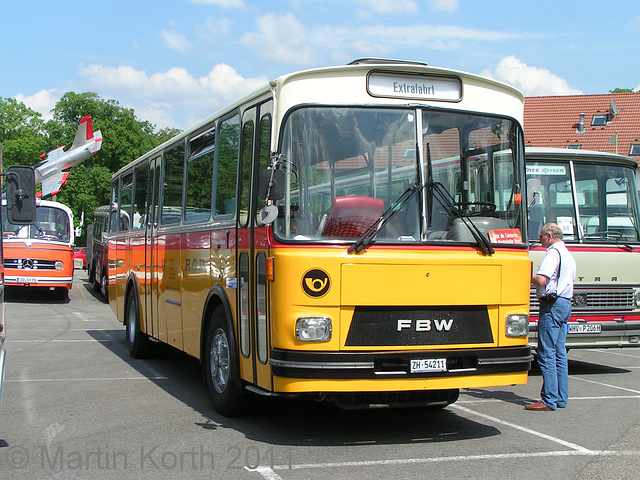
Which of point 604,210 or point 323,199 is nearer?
point 323,199

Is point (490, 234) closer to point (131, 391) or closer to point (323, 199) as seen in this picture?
point (323, 199)

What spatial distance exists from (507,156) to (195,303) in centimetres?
373

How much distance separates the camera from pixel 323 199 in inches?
253

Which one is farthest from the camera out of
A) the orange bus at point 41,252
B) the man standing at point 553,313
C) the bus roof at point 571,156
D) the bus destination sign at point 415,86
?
the orange bus at point 41,252

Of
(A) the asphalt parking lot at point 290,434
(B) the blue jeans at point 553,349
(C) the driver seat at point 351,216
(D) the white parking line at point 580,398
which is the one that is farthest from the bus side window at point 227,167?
(B) the blue jeans at point 553,349

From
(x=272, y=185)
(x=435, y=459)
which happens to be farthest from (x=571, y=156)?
(x=435, y=459)

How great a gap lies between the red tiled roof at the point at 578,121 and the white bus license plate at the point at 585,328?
39565mm

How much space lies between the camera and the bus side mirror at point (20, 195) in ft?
20.6

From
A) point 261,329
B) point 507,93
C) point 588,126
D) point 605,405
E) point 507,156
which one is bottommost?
point 605,405

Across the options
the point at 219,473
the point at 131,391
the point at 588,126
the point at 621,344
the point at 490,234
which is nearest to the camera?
the point at 219,473

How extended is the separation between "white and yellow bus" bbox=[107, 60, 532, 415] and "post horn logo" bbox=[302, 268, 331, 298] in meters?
0.01

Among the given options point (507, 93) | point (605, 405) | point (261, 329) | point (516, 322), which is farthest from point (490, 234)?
point (605, 405)

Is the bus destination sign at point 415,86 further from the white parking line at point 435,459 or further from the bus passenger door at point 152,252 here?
the bus passenger door at point 152,252

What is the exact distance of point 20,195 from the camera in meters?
6.29
